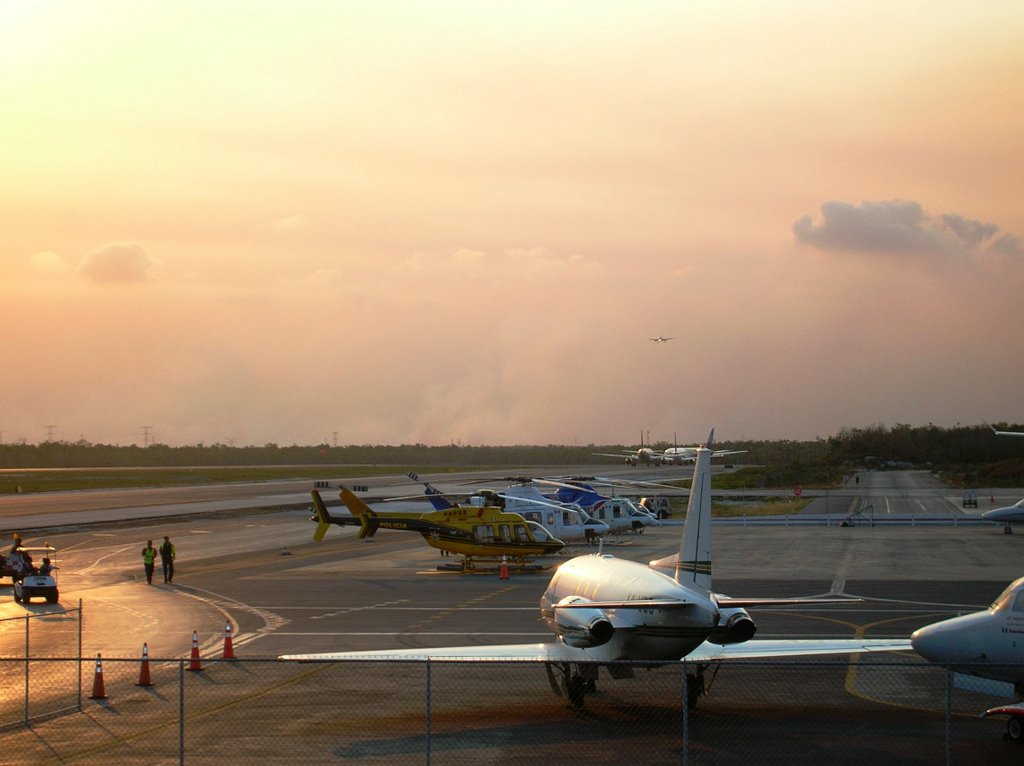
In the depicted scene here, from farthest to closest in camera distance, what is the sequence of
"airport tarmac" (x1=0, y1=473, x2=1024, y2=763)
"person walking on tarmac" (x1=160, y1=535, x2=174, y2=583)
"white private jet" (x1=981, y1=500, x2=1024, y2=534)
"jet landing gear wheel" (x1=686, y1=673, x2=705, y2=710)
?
"white private jet" (x1=981, y1=500, x2=1024, y2=534) < "person walking on tarmac" (x1=160, y1=535, x2=174, y2=583) < "jet landing gear wheel" (x1=686, y1=673, x2=705, y2=710) < "airport tarmac" (x1=0, y1=473, x2=1024, y2=763)

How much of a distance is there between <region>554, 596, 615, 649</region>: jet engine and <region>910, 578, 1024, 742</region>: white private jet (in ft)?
16.5

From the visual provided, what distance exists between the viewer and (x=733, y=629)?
18328 millimetres

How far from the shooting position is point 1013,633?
55.9 ft

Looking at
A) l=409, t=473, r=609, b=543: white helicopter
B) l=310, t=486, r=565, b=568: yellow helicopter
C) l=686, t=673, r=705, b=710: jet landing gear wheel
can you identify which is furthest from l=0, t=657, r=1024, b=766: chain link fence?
l=409, t=473, r=609, b=543: white helicopter

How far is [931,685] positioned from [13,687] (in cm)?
1776

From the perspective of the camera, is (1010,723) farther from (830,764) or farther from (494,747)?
(494,747)

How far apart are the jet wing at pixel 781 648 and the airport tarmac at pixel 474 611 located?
95 cm

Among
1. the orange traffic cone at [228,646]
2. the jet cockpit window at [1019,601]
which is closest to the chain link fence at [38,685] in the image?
the orange traffic cone at [228,646]

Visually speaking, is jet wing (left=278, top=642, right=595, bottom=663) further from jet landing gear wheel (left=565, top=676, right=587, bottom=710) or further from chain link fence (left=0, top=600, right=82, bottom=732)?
chain link fence (left=0, top=600, right=82, bottom=732)

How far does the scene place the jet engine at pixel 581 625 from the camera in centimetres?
1827

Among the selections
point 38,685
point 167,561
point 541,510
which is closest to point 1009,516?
point 541,510

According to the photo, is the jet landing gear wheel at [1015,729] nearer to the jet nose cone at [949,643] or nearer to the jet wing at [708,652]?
the jet nose cone at [949,643]

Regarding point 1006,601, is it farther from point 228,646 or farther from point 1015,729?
point 228,646

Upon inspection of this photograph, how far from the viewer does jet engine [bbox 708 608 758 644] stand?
1820 cm
